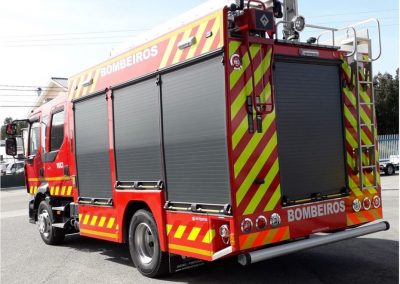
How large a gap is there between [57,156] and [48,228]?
1523mm

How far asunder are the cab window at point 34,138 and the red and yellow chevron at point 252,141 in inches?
244

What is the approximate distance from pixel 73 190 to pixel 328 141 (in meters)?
4.53

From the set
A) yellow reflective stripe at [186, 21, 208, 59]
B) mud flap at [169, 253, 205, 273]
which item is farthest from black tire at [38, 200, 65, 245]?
yellow reflective stripe at [186, 21, 208, 59]

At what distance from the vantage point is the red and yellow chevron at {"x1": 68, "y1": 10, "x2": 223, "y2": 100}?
4957mm

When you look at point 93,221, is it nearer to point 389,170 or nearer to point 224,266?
point 224,266

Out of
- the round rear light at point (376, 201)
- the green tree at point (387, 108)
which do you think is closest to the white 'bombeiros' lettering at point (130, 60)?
the round rear light at point (376, 201)

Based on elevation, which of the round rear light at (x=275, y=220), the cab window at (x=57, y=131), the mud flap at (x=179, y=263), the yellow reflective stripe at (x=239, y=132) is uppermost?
the cab window at (x=57, y=131)

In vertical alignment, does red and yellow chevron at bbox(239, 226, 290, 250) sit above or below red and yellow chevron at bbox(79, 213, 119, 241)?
above

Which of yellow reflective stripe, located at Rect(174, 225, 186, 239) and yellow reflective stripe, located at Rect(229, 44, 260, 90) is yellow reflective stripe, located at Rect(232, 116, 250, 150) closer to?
yellow reflective stripe, located at Rect(229, 44, 260, 90)

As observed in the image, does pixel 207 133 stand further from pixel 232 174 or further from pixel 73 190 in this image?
pixel 73 190

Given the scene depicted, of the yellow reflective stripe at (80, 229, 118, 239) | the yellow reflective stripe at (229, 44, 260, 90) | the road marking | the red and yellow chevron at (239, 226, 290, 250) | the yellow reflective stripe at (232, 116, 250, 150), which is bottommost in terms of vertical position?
the road marking

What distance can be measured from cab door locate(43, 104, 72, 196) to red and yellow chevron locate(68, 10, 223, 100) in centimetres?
111

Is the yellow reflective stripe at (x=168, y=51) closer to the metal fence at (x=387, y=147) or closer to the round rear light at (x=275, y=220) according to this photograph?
the round rear light at (x=275, y=220)

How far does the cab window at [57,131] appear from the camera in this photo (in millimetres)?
8688
